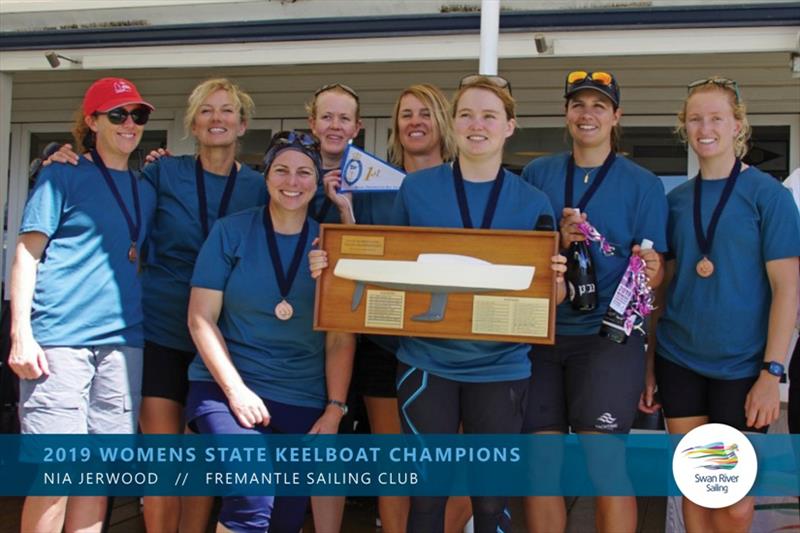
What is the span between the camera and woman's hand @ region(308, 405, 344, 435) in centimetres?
319

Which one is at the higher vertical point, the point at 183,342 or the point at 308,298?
the point at 308,298

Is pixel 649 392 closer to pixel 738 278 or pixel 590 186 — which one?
pixel 738 278

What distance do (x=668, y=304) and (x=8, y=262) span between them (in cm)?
608

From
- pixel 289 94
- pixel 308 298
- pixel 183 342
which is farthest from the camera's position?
pixel 289 94

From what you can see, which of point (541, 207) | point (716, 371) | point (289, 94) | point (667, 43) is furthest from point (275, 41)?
point (716, 371)

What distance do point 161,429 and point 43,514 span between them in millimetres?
575

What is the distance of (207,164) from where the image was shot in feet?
12.0

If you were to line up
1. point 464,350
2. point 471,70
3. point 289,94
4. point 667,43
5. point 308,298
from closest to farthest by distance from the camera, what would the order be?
point 464,350
point 308,298
point 667,43
point 471,70
point 289,94

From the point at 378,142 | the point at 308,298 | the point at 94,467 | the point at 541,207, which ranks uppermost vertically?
the point at 378,142

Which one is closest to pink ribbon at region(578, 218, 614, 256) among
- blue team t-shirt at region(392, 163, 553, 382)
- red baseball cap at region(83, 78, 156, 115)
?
blue team t-shirt at region(392, 163, 553, 382)

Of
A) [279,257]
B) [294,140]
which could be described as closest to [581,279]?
[279,257]

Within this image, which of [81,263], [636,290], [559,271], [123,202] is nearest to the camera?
[559,271]

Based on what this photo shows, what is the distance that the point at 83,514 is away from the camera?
3297 millimetres

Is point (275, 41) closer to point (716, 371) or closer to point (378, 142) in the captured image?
point (378, 142)
